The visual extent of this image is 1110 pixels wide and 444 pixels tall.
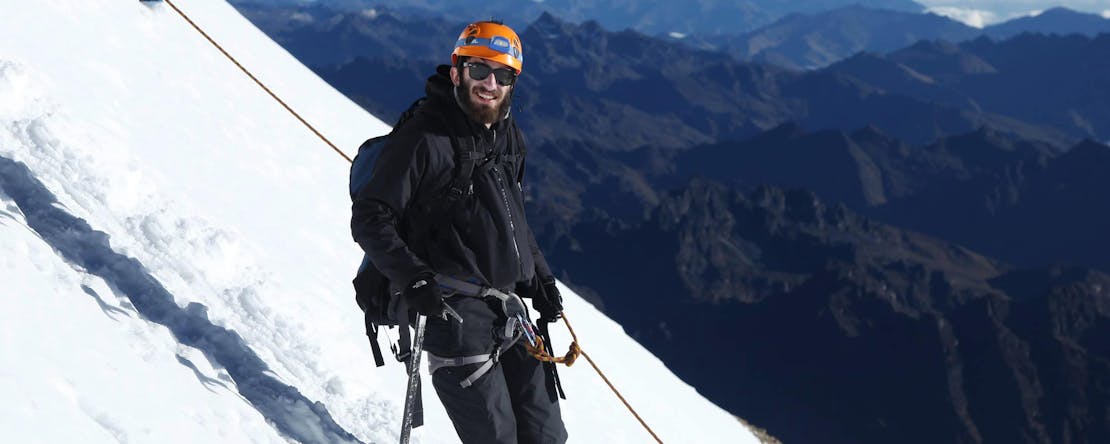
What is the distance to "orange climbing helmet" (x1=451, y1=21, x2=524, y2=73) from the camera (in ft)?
19.0

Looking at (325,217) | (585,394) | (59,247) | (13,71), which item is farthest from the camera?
(325,217)

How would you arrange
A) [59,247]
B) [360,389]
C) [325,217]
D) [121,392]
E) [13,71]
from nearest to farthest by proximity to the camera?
[121,392]
[59,247]
[360,389]
[13,71]
[325,217]

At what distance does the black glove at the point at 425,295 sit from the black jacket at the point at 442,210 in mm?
45

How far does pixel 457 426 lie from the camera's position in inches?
232

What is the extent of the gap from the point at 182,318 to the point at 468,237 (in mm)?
2839

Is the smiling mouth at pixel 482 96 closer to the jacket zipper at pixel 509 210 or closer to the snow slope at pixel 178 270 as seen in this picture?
the jacket zipper at pixel 509 210

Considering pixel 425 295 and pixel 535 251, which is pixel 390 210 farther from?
pixel 535 251

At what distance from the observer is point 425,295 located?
207 inches

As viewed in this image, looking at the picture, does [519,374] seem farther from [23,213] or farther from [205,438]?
[23,213]

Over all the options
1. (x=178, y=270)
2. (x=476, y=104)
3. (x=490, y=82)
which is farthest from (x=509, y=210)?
(x=178, y=270)

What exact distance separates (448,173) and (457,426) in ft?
5.24

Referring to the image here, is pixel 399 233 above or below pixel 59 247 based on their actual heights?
above

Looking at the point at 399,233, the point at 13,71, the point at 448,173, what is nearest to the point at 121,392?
the point at 399,233

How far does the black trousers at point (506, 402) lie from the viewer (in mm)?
5723
